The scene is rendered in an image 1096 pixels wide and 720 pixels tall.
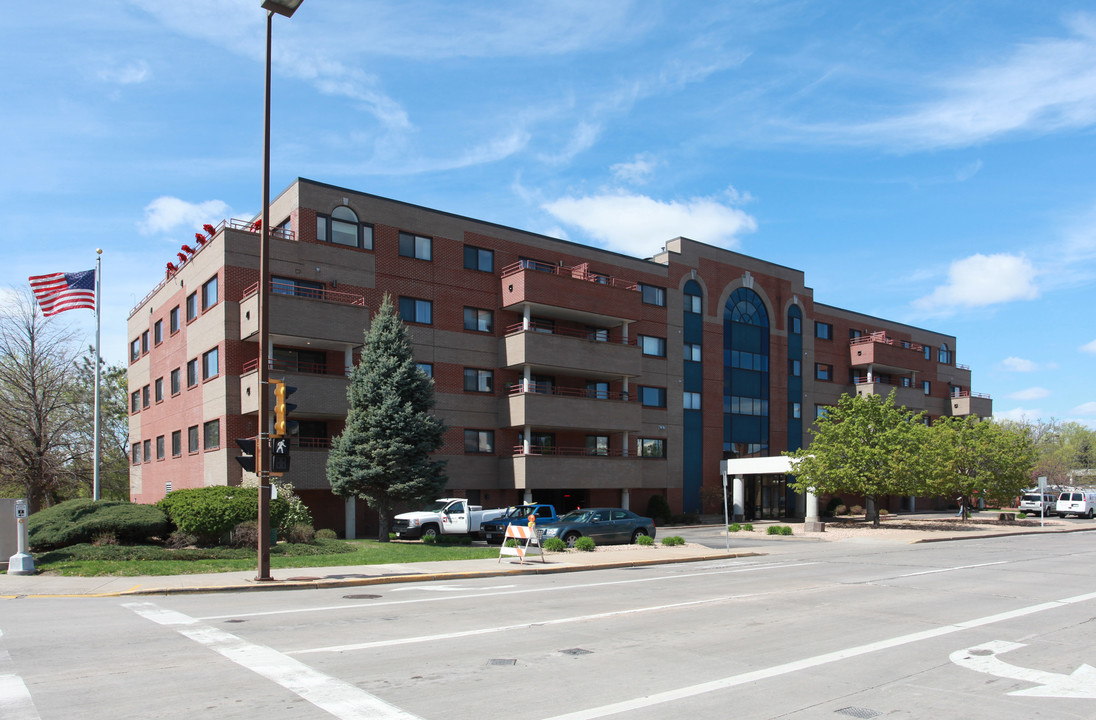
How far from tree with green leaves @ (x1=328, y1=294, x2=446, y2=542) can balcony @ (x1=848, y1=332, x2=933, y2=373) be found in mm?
38032

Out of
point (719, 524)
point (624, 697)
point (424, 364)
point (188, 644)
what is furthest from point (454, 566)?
point (719, 524)

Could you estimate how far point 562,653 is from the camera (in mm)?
9883

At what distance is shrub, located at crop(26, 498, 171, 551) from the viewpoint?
22219 mm

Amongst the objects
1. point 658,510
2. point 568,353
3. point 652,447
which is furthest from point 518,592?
point 652,447

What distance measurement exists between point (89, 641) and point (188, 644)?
1369mm

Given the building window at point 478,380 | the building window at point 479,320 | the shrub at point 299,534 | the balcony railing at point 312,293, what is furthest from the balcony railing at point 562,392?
the shrub at point 299,534

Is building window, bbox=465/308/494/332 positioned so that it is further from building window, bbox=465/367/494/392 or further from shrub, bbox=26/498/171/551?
shrub, bbox=26/498/171/551

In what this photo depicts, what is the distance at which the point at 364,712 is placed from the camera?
23.3 ft

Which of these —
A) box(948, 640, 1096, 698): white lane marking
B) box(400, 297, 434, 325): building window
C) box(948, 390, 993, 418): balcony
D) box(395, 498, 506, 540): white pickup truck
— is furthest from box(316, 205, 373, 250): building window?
box(948, 390, 993, 418): balcony

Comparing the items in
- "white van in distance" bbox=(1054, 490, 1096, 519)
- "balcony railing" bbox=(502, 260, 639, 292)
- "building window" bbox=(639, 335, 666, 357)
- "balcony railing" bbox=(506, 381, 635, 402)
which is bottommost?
"white van in distance" bbox=(1054, 490, 1096, 519)

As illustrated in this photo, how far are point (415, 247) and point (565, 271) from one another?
27.4 feet

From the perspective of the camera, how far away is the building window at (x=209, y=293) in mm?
33322

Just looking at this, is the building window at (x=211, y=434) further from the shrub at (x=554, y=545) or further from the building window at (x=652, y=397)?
the building window at (x=652, y=397)

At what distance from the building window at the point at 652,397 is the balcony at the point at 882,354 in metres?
19.5
